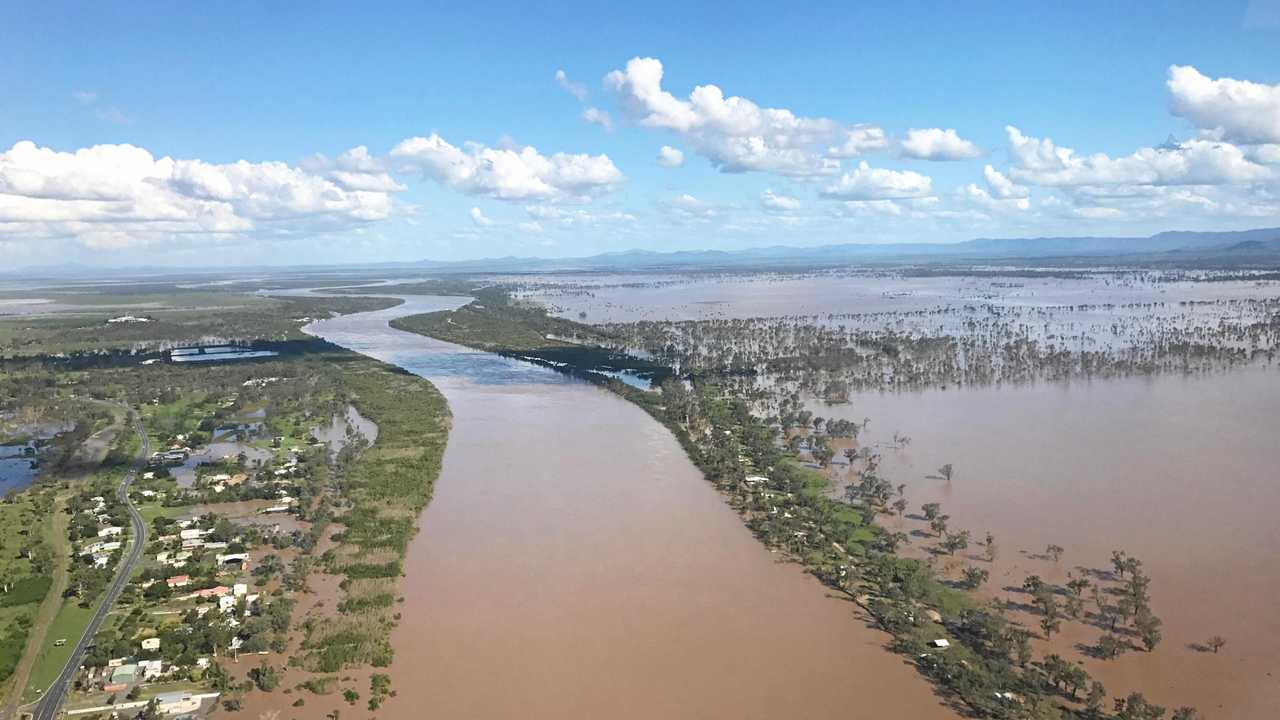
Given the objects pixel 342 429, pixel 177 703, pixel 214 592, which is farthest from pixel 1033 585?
pixel 342 429

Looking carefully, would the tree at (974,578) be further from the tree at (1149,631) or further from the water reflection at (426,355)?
the water reflection at (426,355)

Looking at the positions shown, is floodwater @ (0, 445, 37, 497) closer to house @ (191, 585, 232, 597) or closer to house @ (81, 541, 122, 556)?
house @ (81, 541, 122, 556)

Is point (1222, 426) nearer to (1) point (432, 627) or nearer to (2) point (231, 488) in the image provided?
(1) point (432, 627)

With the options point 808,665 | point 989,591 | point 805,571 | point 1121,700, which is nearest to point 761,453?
point 805,571

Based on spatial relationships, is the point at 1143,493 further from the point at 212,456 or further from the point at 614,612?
the point at 212,456

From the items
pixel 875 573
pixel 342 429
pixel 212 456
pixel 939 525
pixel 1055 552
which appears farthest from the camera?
pixel 342 429

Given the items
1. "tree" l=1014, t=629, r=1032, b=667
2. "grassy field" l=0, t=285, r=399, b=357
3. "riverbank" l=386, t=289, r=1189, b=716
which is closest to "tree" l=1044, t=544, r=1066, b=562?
"riverbank" l=386, t=289, r=1189, b=716
